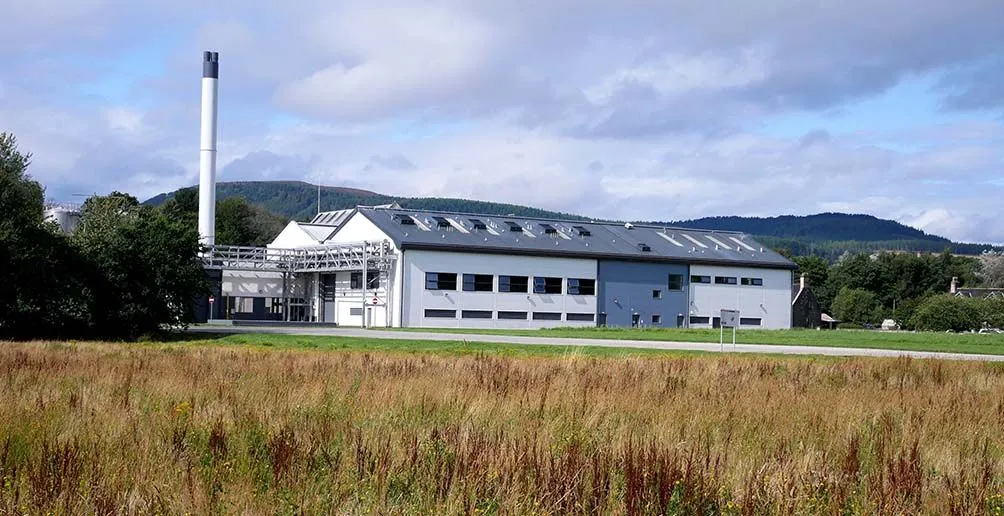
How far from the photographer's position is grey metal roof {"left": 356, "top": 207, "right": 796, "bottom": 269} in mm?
72250

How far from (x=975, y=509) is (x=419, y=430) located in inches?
190

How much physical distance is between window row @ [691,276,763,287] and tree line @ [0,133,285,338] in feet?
131

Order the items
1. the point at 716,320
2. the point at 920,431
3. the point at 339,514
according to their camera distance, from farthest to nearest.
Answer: the point at 716,320, the point at 920,431, the point at 339,514

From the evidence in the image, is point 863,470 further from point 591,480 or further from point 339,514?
point 339,514

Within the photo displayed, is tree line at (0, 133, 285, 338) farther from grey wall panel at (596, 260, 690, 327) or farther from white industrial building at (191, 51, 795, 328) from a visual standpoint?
grey wall panel at (596, 260, 690, 327)

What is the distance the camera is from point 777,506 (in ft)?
24.9

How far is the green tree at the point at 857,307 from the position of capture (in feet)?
401

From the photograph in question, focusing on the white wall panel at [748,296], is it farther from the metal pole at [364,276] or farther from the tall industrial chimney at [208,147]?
the tall industrial chimney at [208,147]

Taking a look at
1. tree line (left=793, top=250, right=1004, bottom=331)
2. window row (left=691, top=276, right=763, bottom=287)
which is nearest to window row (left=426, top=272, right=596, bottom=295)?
window row (left=691, top=276, right=763, bottom=287)

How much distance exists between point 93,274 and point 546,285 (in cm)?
3257

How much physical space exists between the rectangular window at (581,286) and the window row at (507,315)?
5.13 feet

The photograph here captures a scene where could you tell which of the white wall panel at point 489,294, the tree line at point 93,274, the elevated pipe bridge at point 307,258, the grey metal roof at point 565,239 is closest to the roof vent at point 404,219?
the grey metal roof at point 565,239

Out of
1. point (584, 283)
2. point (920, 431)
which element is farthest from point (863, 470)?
point (584, 283)

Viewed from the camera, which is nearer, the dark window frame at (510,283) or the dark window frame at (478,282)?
the dark window frame at (478,282)
